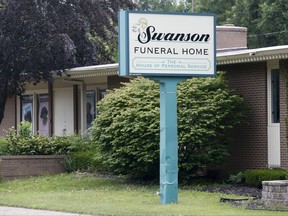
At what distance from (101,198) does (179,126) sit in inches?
140

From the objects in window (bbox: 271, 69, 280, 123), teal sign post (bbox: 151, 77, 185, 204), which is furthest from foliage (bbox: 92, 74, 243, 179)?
teal sign post (bbox: 151, 77, 185, 204)

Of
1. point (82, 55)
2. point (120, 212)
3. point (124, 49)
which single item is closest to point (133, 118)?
point (124, 49)

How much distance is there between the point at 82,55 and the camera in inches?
1324

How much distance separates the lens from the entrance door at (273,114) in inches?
934

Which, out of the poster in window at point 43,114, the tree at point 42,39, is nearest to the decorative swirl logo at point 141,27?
the tree at point 42,39

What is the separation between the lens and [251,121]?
24.5 m

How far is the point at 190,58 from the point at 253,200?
12.4 feet

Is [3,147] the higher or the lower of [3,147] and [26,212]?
A: the higher

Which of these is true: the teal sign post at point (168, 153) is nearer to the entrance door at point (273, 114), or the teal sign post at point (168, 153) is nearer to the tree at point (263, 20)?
the entrance door at point (273, 114)

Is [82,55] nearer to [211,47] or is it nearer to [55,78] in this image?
[55,78]

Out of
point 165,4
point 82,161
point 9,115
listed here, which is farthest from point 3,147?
point 165,4

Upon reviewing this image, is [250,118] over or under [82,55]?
under

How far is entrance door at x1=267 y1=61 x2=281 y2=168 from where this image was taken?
23719 mm

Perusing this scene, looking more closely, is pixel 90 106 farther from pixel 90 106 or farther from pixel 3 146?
pixel 3 146
